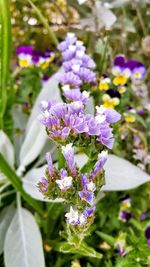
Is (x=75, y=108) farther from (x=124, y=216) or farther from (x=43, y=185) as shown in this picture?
(x=124, y=216)

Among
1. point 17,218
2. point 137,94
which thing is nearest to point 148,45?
point 137,94

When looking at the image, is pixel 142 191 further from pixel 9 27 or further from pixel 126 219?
pixel 9 27

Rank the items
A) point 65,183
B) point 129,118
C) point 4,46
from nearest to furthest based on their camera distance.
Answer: point 65,183 < point 4,46 < point 129,118

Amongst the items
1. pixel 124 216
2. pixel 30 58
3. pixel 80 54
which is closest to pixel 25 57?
pixel 30 58

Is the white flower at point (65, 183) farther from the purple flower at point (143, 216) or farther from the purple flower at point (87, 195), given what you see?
the purple flower at point (143, 216)

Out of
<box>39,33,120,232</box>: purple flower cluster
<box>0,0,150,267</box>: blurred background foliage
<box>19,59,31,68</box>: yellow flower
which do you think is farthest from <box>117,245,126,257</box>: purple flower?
<box>19,59,31,68</box>: yellow flower

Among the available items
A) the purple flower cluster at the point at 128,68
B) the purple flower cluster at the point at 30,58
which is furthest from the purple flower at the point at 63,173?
the purple flower cluster at the point at 30,58
